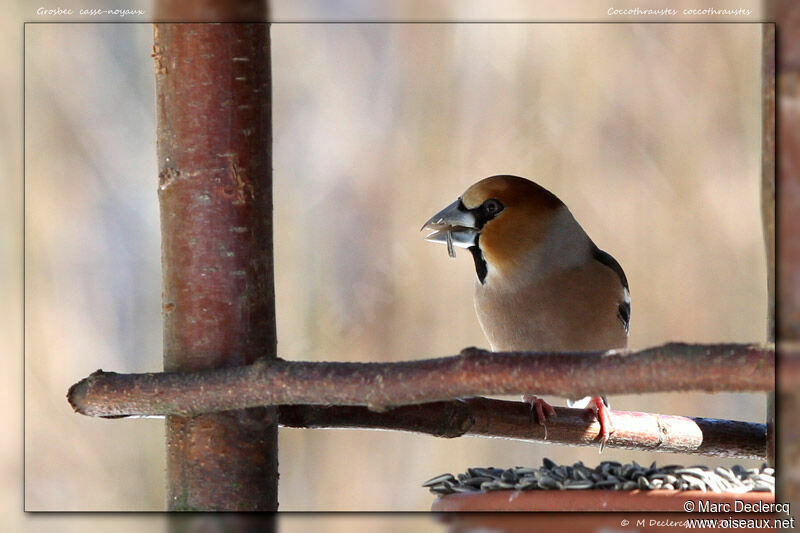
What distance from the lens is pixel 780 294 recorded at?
0.76m

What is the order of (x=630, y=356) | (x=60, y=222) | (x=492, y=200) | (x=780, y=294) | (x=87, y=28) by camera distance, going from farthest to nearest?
(x=87, y=28)
(x=60, y=222)
(x=492, y=200)
(x=630, y=356)
(x=780, y=294)

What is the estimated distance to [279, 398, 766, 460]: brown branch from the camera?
125cm

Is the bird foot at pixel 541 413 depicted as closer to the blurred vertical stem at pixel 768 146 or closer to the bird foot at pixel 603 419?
the bird foot at pixel 603 419

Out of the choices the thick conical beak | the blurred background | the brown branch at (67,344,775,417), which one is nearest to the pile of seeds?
the brown branch at (67,344,775,417)

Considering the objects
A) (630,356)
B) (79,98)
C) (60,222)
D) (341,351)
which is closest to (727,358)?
(630,356)

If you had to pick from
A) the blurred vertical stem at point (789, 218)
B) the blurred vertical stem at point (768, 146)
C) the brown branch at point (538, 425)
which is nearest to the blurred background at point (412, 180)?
the brown branch at point (538, 425)

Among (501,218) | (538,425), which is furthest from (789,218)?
(501,218)

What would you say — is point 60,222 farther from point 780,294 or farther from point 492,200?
point 780,294

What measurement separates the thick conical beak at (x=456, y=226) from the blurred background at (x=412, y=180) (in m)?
1.17

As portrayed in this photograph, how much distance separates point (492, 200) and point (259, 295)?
59 centimetres

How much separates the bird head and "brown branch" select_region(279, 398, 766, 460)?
333 millimetres

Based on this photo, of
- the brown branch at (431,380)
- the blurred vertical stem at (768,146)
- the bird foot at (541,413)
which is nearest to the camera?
the brown branch at (431,380)

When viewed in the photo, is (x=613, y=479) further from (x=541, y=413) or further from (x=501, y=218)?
(x=501, y=218)

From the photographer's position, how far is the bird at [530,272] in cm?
170
